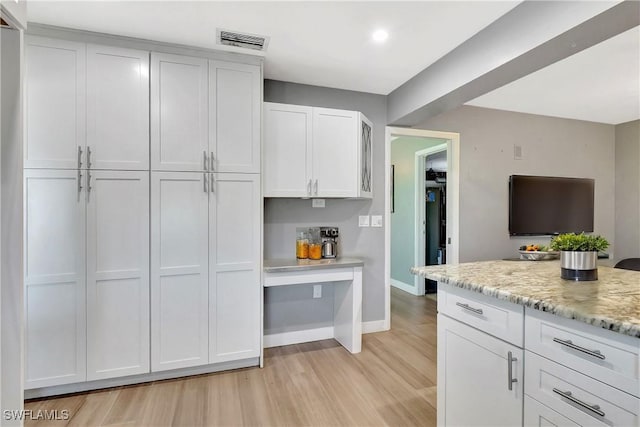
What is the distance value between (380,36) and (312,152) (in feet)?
3.41

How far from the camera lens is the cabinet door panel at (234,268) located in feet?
8.09

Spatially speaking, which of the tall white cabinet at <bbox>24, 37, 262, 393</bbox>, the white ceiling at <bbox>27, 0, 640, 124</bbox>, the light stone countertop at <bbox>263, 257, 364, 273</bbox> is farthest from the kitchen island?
the tall white cabinet at <bbox>24, 37, 262, 393</bbox>

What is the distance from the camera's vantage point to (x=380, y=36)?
225 cm

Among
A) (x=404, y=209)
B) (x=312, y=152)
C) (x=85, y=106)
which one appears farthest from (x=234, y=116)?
(x=404, y=209)

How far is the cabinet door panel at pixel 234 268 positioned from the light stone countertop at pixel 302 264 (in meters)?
0.14

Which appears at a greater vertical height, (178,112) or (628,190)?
(178,112)

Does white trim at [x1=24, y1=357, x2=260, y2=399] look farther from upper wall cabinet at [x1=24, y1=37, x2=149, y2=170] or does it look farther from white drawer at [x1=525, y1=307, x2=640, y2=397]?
white drawer at [x1=525, y1=307, x2=640, y2=397]

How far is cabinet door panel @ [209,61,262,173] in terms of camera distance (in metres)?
2.46

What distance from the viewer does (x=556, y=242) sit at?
1616 mm

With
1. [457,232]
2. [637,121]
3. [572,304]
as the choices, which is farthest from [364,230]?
[637,121]

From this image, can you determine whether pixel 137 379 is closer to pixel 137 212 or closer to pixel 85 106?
pixel 137 212

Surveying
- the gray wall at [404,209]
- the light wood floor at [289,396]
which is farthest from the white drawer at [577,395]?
the gray wall at [404,209]

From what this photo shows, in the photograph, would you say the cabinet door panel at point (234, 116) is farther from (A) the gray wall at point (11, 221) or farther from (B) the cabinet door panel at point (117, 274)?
(A) the gray wall at point (11, 221)

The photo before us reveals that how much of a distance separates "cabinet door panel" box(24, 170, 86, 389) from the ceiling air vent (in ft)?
4.49
